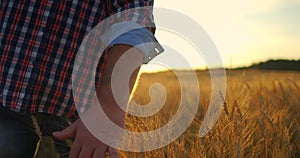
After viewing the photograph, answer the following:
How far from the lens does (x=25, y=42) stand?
4.94 ft

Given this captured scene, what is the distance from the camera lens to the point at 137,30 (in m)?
1.36

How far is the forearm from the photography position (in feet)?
4.28

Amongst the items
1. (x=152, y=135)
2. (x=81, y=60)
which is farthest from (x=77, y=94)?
(x=152, y=135)

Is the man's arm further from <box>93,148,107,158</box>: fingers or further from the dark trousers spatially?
the dark trousers

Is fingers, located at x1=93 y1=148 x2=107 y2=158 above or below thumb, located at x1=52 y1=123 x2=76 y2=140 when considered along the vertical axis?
Result: below

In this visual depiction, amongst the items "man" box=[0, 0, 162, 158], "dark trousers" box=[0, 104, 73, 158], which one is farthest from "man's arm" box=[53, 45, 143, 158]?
"dark trousers" box=[0, 104, 73, 158]

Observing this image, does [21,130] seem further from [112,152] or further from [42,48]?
[112,152]

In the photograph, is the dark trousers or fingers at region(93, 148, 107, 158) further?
the dark trousers

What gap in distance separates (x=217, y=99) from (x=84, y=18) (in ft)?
2.93

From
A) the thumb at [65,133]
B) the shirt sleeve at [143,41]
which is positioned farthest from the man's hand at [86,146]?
the shirt sleeve at [143,41]

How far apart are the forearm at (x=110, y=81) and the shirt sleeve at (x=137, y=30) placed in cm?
1

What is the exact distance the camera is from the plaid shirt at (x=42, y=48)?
4.92 feet

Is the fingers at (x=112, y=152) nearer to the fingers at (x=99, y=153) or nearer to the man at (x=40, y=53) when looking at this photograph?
→ the fingers at (x=99, y=153)

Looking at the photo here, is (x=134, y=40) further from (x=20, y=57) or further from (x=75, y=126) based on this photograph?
(x=20, y=57)
